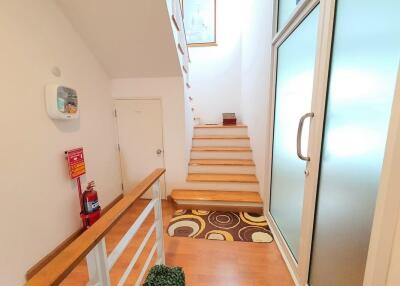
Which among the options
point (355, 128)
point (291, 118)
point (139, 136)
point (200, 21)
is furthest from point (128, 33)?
point (200, 21)

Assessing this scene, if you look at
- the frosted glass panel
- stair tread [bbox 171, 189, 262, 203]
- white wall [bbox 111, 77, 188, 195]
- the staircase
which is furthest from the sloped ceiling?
stair tread [bbox 171, 189, 262, 203]

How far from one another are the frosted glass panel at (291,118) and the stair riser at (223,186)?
2.15 ft

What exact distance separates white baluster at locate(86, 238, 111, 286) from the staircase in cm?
189

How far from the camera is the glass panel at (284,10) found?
1.61 metres

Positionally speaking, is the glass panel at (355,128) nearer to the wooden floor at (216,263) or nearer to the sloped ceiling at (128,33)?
the wooden floor at (216,263)

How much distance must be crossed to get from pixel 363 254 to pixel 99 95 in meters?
2.99

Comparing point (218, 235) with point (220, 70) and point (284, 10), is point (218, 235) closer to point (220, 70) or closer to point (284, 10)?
point (284, 10)

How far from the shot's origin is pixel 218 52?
14.6 ft

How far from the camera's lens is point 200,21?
437 cm

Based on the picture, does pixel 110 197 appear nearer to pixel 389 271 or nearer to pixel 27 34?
pixel 27 34

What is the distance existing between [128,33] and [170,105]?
1.04 m

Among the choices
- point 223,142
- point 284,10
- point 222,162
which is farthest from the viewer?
point 223,142

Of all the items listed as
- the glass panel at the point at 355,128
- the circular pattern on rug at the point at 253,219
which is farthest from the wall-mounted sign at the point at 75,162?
the glass panel at the point at 355,128

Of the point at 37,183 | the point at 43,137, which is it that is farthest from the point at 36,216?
the point at 43,137
